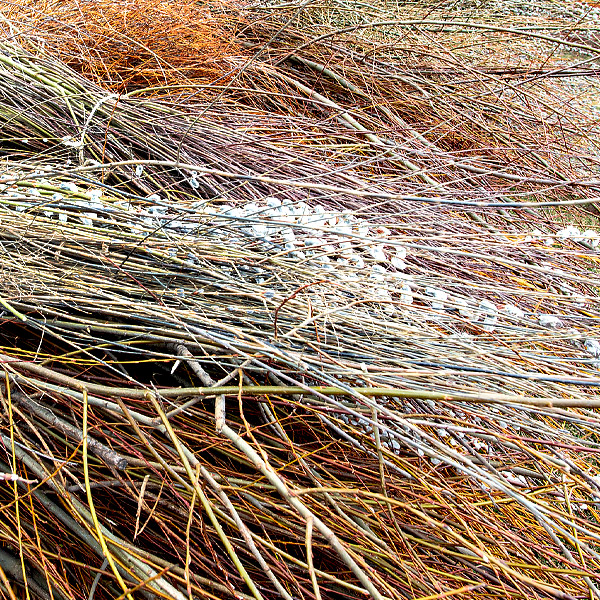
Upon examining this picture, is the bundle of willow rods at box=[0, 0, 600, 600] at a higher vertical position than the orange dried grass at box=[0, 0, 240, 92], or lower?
lower

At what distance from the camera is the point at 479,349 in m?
1.08

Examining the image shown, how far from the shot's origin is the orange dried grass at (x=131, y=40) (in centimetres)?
235

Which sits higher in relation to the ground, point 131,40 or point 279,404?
point 131,40

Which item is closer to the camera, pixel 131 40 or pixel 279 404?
pixel 279 404

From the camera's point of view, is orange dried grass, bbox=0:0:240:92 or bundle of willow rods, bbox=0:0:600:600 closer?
bundle of willow rods, bbox=0:0:600:600

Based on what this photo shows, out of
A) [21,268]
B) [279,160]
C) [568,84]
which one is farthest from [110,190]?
[568,84]

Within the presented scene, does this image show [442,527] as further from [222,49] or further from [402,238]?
[222,49]

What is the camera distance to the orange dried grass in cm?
235

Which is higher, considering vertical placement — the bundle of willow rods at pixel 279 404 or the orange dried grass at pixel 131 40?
the orange dried grass at pixel 131 40

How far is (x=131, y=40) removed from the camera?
2.35 m

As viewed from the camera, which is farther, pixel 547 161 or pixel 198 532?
pixel 547 161

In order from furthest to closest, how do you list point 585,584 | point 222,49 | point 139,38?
point 222,49 → point 139,38 → point 585,584

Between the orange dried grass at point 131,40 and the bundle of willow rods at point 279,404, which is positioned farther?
the orange dried grass at point 131,40

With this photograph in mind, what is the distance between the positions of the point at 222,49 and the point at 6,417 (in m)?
1.99
